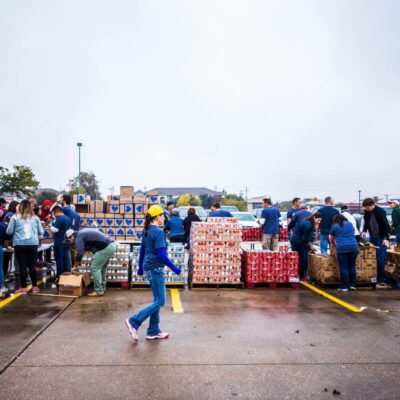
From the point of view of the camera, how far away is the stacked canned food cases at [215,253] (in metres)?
10.2

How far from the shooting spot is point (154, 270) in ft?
20.4

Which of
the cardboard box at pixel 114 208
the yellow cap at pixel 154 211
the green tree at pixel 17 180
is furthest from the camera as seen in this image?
the green tree at pixel 17 180

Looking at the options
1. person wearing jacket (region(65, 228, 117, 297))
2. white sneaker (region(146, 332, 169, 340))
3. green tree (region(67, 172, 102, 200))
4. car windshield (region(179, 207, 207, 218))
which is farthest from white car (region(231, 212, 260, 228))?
green tree (region(67, 172, 102, 200))

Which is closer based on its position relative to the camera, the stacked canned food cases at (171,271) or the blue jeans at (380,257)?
the stacked canned food cases at (171,271)

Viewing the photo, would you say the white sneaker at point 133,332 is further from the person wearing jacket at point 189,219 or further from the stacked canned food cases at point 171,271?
the person wearing jacket at point 189,219

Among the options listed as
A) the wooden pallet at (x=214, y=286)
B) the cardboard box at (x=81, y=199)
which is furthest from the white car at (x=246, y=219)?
the wooden pallet at (x=214, y=286)

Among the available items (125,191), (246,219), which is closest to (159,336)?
(125,191)

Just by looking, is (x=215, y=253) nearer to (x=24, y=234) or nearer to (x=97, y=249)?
(x=97, y=249)

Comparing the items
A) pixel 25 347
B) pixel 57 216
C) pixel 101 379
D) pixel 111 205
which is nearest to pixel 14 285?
pixel 57 216

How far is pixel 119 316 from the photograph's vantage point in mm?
7602

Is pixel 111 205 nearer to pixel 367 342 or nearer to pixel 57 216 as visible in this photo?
pixel 57 216

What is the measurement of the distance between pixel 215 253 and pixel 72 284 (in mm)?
3331

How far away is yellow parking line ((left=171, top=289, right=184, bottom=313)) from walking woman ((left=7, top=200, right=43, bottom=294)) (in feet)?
9.88

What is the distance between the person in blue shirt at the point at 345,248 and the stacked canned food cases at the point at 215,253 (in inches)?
89.1
